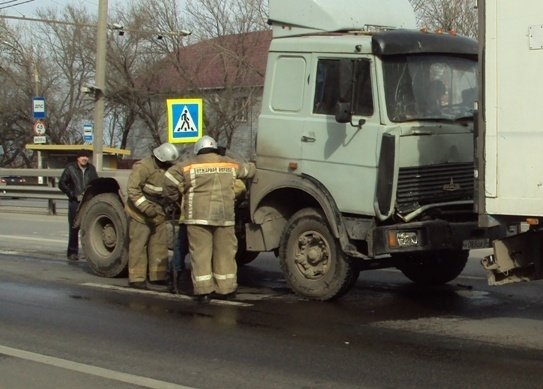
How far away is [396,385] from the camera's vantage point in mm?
5328

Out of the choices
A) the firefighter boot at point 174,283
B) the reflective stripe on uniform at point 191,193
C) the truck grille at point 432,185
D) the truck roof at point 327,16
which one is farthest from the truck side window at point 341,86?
the firefighter boot at point 174,283

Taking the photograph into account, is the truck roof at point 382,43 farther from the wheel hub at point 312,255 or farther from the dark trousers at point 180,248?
the dark trousers at point 180,248

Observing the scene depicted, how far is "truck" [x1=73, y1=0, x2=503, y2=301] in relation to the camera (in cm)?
774

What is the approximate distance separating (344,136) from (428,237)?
52.8 inches

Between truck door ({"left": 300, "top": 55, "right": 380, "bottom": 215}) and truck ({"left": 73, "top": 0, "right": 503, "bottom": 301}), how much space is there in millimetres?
11

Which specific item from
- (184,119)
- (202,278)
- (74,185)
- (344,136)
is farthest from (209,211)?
(184,119)

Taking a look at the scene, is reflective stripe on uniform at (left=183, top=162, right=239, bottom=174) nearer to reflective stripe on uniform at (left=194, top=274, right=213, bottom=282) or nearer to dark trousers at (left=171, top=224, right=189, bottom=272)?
reflective stripe on uniform at (left=194, top=274, right=213, bottom=282)

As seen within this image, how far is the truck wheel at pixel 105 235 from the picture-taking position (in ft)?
33.7

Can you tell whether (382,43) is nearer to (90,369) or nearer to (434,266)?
(434,266)

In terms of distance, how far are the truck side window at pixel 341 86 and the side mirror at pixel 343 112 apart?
0.11 meters

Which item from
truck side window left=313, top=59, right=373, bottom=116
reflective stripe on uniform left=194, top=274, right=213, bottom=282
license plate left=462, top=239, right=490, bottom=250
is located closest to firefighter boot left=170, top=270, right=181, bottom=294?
reflective stripe on uniform left=194, top=274, right=213, bottom=282

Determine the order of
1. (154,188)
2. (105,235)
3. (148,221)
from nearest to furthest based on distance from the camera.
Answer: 1. (154,188)
2. (148,221)
3. (105,235)

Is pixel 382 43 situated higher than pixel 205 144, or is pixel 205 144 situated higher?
pixel 382 43

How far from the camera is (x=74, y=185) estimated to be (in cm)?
1214
